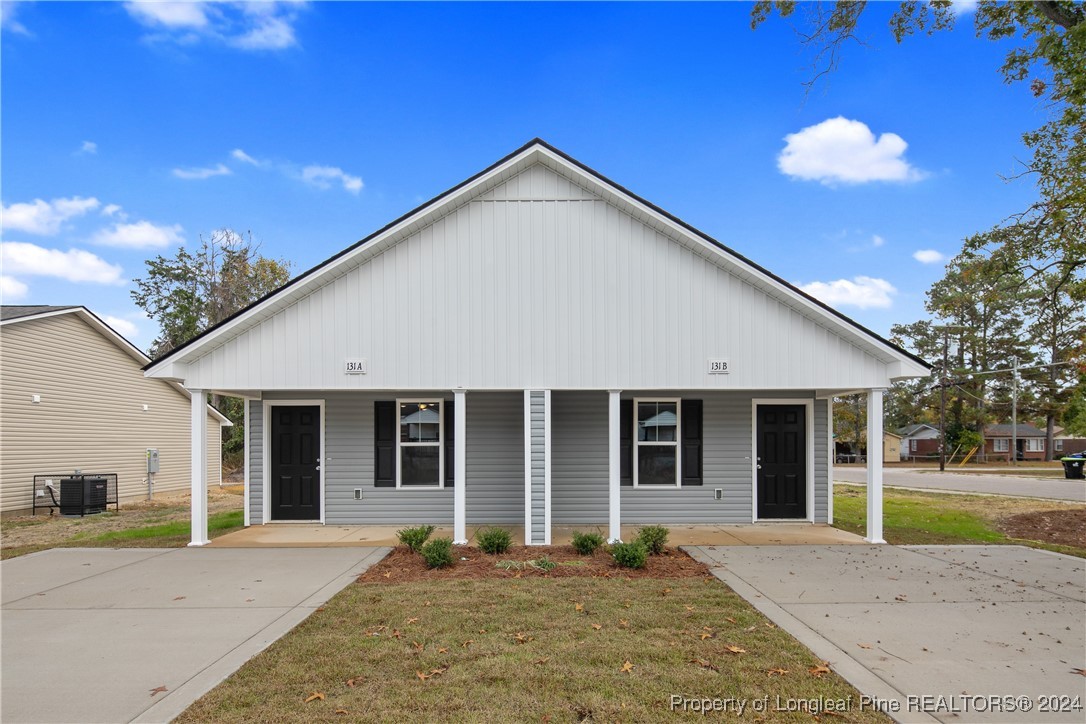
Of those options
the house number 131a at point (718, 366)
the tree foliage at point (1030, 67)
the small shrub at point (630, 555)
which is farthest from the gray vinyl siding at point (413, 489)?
the tree foliage at point (1030, 67)

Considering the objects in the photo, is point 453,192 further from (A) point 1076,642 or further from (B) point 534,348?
(A) point 1076,642

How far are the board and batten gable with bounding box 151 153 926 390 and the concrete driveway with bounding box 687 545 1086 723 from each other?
269 cm

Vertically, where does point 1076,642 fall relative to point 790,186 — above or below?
below

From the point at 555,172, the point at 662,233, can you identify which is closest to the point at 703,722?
the point at 662,233

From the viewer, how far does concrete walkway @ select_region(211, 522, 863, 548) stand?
9180mm

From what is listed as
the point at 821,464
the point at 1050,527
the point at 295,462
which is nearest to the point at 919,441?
the point at 1050,527

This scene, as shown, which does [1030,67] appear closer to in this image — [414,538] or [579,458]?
[579,458]

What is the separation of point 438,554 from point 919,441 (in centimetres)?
5977

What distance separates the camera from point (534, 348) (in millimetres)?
8938

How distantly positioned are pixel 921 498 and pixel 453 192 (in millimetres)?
17834

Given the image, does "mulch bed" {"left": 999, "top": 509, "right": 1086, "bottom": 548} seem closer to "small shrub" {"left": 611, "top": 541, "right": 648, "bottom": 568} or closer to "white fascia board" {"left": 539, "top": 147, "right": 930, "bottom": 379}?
"white fascia board" {"left": 539, "top": 147, "right": 930, "bottom": 379}

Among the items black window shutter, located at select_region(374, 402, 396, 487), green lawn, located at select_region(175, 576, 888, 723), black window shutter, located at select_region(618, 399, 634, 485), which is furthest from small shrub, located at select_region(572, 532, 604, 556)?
black window shutter, located at select_region(374, 402, 396, 487)

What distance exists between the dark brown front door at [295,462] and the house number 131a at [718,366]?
24.0 ft

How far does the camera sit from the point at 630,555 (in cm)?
741
